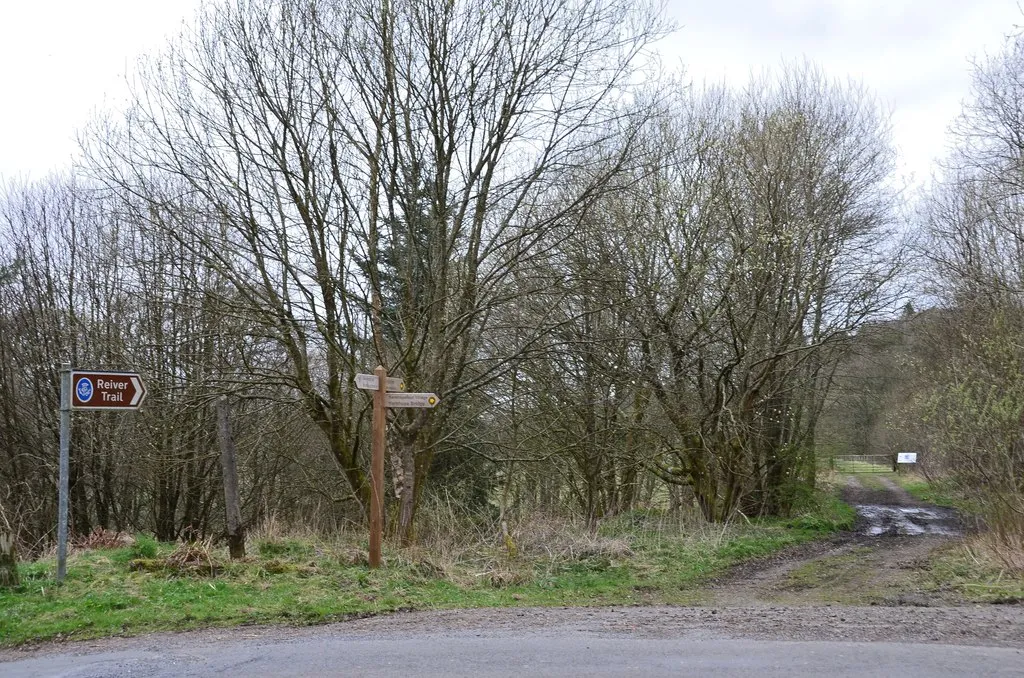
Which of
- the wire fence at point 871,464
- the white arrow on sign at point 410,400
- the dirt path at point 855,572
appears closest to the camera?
the dirt path at point 855,572

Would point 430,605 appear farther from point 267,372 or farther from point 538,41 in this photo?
point 538,41

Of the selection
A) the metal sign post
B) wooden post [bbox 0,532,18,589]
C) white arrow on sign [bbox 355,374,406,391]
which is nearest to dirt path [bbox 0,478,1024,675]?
wooden post [bbox 0,532,18,589]

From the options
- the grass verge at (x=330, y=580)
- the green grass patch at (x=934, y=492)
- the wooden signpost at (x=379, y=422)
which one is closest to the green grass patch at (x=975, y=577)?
the grass verge at (x=330, y=580)

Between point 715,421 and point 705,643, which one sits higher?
point 715,421

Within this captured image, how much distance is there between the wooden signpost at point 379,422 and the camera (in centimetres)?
1014

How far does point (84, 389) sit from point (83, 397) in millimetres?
→ 86

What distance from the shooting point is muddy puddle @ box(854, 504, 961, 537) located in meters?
20.3

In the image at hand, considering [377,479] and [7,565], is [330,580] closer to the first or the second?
[377,479]

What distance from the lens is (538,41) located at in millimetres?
12367

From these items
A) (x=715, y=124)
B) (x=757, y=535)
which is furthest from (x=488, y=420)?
(x=715, y=124)

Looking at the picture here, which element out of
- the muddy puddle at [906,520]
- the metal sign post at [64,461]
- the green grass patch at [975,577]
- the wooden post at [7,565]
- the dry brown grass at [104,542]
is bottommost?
the muddy puddle at [906,520]

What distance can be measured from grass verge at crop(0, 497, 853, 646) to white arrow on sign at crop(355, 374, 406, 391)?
81.7 inches

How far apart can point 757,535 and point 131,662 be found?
12572 mm

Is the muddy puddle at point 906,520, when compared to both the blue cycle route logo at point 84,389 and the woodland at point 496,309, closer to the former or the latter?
the woodland at point 496,309
